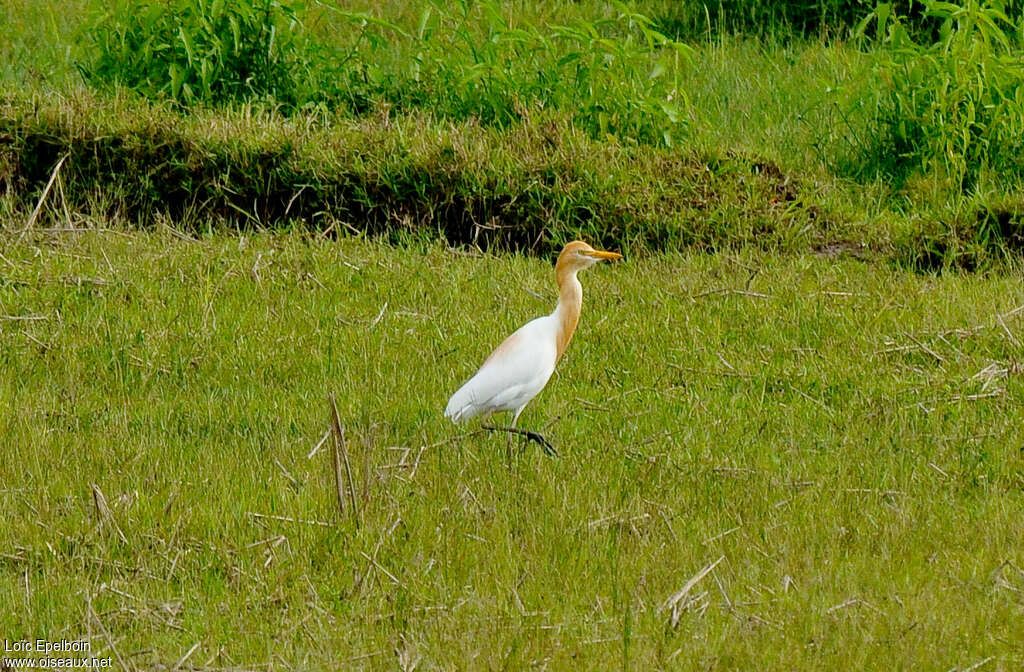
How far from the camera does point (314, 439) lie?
18.3 ft

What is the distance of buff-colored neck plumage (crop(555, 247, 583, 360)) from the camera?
5621 mm

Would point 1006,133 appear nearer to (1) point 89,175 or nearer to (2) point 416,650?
(1) point 89,175

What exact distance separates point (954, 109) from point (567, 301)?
3595mm

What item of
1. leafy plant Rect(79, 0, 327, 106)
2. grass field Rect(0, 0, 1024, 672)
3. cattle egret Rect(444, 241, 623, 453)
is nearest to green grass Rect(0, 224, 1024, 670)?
grass field Rect(0, 0, 1024, 672)

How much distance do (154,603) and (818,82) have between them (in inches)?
243

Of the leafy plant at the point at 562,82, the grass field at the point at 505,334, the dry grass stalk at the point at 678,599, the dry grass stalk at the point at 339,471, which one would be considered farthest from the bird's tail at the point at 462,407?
the leafy plant at the point at 562,82

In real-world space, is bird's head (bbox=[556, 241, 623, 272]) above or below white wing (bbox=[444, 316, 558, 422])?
above

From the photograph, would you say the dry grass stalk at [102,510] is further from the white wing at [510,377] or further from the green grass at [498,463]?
the white wing at [510,377]

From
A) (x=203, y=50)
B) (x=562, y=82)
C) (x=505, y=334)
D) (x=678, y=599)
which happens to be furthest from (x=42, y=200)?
(x=678, y=599)

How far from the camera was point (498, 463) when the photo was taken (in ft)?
17.6

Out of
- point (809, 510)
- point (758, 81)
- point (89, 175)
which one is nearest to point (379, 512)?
point (809, 510)

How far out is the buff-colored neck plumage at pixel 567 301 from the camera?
5621 mm

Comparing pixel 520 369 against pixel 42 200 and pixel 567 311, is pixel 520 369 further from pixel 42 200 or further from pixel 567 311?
pixel 42 200

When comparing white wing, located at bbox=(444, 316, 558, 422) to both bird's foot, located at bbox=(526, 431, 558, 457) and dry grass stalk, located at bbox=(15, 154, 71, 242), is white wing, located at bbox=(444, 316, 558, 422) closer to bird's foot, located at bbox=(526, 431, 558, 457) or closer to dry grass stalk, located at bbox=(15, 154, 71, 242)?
bird's foot, located at bbox=(526, 431, 558, 457)
